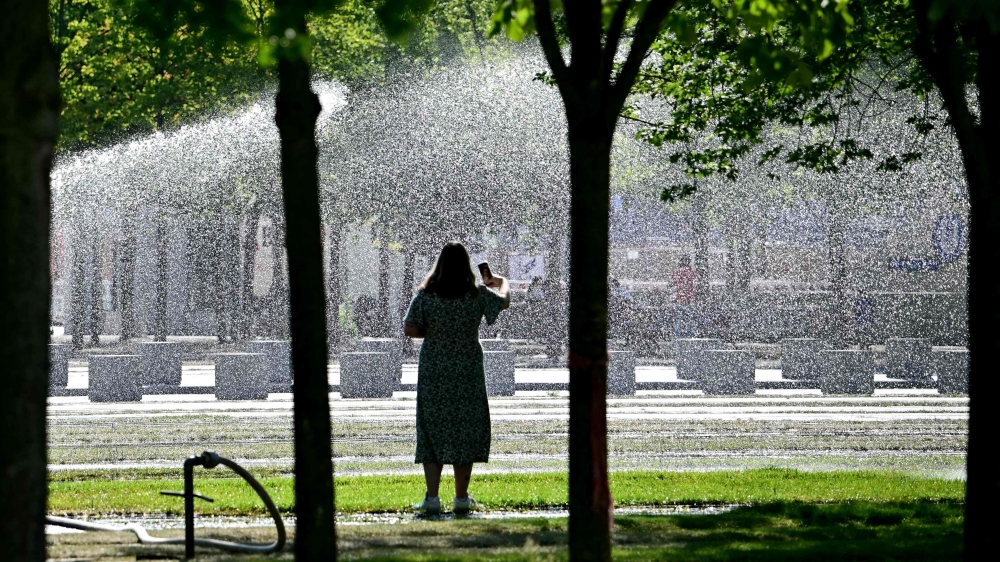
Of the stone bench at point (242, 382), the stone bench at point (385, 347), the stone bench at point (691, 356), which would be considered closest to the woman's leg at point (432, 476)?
the stone bench at point (242, 382)

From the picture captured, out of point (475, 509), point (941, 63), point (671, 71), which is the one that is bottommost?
point (475, 509)

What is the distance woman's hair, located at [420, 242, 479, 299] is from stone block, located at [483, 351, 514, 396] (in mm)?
14355

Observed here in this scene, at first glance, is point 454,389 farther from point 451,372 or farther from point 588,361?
point 588,361

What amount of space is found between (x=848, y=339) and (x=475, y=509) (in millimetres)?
30340

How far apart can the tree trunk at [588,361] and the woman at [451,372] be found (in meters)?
3.82

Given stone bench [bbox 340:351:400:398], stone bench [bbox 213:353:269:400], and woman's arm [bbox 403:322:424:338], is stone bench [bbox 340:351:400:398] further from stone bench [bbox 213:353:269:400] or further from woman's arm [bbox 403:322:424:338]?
woman's arm [bbox 403:322:424:338]

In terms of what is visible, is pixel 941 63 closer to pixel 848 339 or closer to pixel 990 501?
pixel 990 501

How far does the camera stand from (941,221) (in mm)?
43844

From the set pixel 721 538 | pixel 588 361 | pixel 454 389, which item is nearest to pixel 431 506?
pixel 454 389

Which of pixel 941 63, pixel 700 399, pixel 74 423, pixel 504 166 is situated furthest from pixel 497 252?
pixel 941 63

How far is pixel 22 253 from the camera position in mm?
4449

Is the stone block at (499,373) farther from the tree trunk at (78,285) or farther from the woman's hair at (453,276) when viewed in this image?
the tree trunk at (78,285)

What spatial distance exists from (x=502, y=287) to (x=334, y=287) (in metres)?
34.2

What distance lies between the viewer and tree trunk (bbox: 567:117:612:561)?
6047mm
